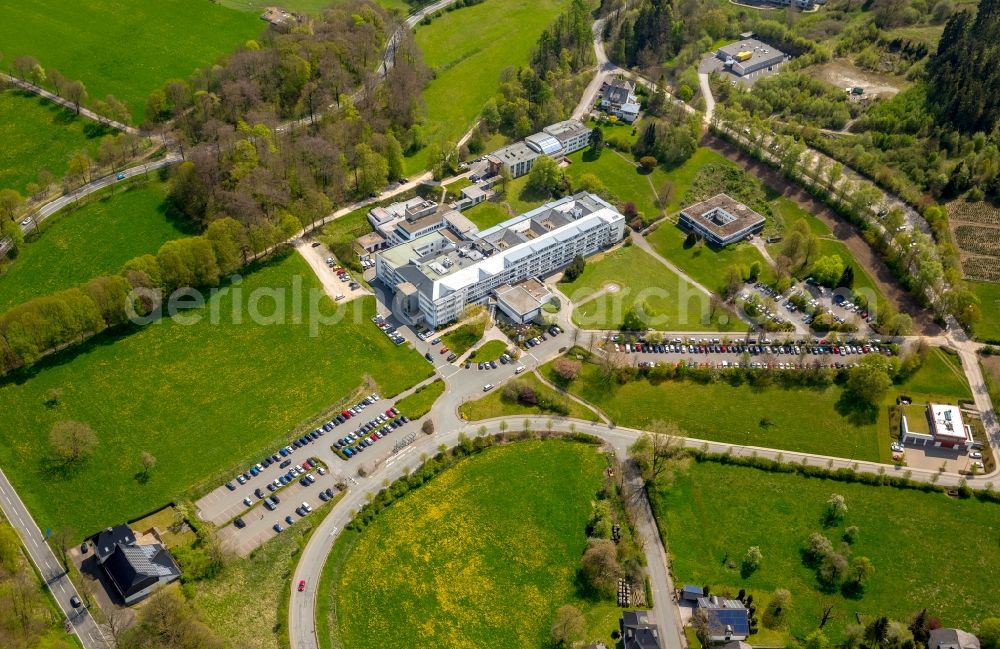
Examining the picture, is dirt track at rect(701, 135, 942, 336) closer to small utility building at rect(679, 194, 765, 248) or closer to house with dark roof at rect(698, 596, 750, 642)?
small utility building at rect(679, 194, 765, 248)

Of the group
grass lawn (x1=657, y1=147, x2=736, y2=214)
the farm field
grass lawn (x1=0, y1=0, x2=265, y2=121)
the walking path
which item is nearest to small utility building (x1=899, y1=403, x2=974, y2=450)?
grass lawn (x1=657, y1=147, x2=736, y2=214)

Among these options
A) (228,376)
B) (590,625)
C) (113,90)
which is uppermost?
(113,90)

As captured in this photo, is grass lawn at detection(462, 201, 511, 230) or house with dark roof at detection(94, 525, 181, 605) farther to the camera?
grass lawn at detection(462, 201, 511, 230)

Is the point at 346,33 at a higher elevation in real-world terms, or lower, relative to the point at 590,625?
higher

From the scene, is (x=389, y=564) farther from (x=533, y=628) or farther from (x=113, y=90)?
(x=113, y=90)

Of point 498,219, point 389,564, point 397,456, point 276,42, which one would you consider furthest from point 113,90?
point 389,564

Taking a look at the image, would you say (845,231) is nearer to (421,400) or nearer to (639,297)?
(639,297)
